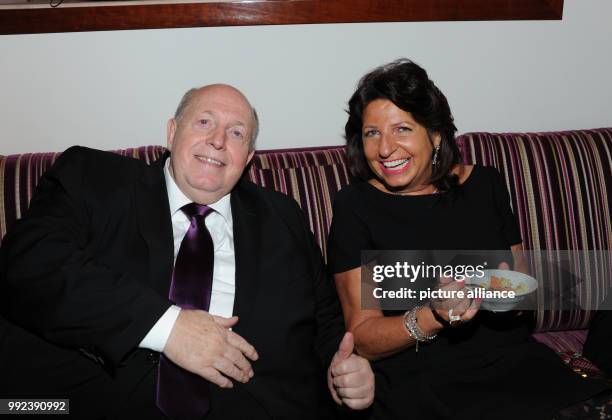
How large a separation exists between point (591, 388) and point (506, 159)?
0.82 meters

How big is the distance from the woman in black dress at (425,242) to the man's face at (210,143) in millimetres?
353

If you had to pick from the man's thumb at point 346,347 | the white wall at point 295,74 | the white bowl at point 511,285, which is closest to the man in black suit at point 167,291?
the man's thumb at point 346,347

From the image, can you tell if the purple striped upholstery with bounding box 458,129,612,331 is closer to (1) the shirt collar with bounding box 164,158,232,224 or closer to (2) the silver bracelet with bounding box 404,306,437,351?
(2) the silver bracelet with bounding box 404,306,437,351

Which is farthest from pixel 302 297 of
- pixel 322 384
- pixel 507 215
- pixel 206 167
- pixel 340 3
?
pixel 340 3

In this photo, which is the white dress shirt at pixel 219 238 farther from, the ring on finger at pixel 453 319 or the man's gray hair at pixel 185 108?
the ring on finger at pixel 453 319

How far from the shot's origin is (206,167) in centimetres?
166

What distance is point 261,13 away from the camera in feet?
7.03

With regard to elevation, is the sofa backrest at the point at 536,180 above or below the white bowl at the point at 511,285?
above

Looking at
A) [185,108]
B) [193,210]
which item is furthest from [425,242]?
[185,108]

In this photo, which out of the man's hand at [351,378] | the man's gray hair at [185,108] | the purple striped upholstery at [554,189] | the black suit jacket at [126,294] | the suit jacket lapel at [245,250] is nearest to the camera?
the black suit jacket at [126,294]

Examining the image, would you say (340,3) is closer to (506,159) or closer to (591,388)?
(506,159)

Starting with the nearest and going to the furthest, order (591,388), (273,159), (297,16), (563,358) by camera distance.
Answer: (591,388)
(563,358)
(273,159)
(297,16)

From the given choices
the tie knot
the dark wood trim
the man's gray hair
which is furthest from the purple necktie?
the dark wood trim

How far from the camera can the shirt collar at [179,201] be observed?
167 cm
